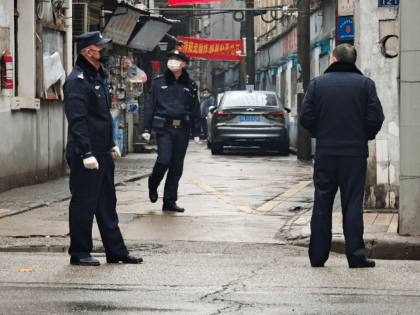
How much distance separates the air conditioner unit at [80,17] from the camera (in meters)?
17.5

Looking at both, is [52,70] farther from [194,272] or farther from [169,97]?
[194,272]

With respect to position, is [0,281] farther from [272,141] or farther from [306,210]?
[272,141]

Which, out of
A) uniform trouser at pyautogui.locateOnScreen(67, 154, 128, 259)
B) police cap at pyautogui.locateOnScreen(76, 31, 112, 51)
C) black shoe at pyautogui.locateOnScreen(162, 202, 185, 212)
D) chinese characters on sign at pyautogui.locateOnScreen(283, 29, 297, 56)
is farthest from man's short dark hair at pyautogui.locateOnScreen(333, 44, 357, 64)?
chinese characters on sign at pyautogui.locateOnScreen(283, 29, 297, 56)

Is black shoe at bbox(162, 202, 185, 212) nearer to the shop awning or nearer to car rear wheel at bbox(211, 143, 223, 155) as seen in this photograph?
the shop awning

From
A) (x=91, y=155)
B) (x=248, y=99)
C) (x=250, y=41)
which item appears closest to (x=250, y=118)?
(x=248, y=99)

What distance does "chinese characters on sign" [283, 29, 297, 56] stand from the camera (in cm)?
3212

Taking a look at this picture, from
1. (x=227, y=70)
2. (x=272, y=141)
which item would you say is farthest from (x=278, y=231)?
(x=227, y=70)

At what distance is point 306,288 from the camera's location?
593 centimetres

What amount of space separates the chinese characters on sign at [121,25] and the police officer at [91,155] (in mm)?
12998

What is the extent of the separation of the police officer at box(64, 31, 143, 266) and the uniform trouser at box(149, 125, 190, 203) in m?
3.64

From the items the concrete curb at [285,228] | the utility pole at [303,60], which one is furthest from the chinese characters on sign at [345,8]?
the utility pole at [303,60]

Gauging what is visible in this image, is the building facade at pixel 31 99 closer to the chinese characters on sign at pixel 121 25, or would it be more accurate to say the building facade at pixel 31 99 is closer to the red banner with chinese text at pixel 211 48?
the chinese characters on sign at pixel 121 25

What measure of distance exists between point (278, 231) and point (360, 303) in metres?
3.59

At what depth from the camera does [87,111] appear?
22.2 feet
